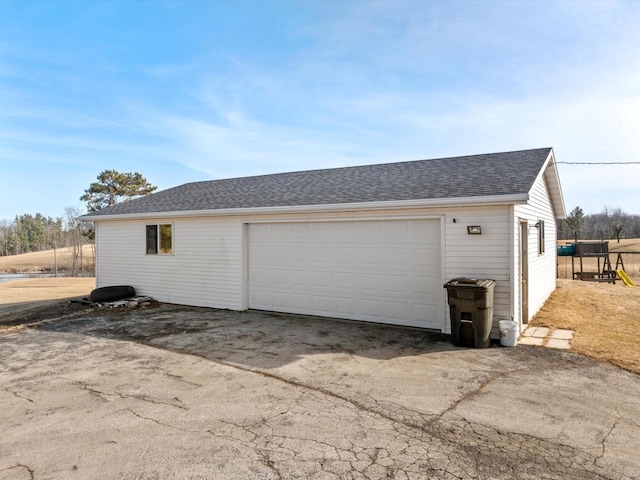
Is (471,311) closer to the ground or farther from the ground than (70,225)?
closer to the ground

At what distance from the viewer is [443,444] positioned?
10.6 feet

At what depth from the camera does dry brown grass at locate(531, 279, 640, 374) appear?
5855mm

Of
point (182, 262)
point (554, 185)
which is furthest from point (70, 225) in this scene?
point (554, 185)

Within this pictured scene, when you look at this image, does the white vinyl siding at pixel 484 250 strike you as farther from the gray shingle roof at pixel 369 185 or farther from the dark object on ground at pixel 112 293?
the dark object on ground at pixel 112 293

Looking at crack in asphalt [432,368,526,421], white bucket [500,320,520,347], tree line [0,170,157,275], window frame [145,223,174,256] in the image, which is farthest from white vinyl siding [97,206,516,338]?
tree line [0,170,157,275]

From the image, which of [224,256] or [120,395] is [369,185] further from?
[120,395]

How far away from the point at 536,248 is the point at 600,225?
2952 inches

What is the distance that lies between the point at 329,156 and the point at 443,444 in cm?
1781

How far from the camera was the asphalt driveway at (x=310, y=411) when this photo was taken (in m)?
2.93

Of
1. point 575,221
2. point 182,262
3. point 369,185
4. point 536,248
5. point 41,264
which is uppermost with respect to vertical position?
point 575,221

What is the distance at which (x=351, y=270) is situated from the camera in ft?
27.2

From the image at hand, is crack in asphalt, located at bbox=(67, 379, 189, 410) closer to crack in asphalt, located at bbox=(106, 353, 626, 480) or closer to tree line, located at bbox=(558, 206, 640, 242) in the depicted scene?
crack in asphalt, located at bbox=(106, 353, 626, 480)

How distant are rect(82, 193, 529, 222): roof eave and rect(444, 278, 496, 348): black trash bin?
1.42 metres

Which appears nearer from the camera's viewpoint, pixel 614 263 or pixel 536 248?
pixel 536 248
